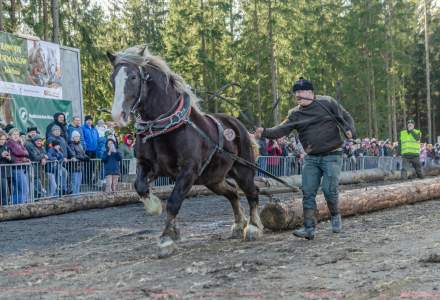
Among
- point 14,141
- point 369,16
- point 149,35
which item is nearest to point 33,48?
point 14,141

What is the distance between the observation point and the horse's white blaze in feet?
Answer: 22.0

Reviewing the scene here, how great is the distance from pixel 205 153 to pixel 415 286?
339cm

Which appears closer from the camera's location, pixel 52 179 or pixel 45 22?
pixel 52 179

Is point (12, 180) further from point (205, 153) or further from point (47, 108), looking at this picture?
point (205, 153)

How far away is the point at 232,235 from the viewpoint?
8469 mm

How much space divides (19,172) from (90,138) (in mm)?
2888

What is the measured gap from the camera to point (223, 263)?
6.29 m

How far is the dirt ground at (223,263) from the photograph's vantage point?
16.2 ft

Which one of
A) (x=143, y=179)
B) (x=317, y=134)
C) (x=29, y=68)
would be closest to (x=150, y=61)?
(x=143, y=179)

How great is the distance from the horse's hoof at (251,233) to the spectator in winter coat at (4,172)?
6078 mm

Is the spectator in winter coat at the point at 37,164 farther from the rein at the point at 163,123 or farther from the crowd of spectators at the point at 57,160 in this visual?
the rein at the point at 163,123

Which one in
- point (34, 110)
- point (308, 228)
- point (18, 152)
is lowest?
point (308, 228)

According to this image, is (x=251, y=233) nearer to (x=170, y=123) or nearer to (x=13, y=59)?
(x=170, y=123)

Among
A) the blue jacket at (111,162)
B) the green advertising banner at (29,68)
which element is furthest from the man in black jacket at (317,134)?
the green advertising banner at (29,68)
